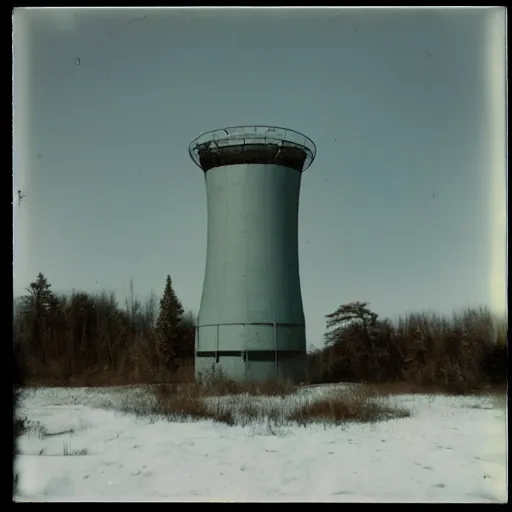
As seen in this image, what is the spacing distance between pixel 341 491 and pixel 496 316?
287cm

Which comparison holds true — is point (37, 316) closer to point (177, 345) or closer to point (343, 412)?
point (343, 412)

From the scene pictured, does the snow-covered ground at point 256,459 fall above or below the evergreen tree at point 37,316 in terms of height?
below

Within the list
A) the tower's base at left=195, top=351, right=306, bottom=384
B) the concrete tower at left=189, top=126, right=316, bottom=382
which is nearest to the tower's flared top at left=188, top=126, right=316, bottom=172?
the concrete tower at left=189, top=126, right=316, bottom=382

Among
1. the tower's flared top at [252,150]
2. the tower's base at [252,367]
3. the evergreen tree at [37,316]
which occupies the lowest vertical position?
the tower's base at [252,367]

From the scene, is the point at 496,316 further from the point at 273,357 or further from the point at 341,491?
the point at 273,357

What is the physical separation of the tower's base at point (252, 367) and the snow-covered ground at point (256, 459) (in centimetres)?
753

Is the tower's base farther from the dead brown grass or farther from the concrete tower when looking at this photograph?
the dead brown grass

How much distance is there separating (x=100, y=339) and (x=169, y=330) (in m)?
3.50

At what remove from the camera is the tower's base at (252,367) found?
54.7 ft

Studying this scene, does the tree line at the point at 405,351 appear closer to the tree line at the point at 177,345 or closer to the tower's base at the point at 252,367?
the tree line at the point at 177,345

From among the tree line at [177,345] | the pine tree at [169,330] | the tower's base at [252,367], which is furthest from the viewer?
the pine tree at [169,330]

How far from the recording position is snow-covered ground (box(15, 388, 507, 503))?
6469mm

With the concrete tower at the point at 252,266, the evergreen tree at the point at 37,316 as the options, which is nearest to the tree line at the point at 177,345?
the evergreen tree at the point at 37,316

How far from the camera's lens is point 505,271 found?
6.18m
